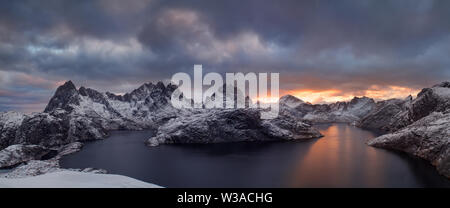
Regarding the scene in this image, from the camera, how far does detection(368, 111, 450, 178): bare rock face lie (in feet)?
196

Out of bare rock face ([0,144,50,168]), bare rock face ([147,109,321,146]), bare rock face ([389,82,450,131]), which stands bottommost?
bare rock face ([0,144,50,168])

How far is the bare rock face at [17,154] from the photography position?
8722 centimetres

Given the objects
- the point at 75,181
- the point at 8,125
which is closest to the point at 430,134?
the point at 75,181

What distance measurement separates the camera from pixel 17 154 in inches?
3620

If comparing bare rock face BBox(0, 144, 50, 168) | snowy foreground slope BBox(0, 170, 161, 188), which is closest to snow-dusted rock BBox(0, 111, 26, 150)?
bare rock face BBox(0, 144, 50, 168)

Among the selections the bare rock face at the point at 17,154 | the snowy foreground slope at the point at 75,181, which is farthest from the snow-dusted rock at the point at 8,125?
the snowy foreground slope at the point at 75,181

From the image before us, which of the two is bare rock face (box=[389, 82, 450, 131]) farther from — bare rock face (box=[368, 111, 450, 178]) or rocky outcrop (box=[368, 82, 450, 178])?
bare rock face (box=[368, 111, 450, 178])

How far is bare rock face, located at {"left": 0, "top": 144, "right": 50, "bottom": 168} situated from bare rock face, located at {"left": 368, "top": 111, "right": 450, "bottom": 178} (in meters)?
131

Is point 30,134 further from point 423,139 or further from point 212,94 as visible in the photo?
point 423,139

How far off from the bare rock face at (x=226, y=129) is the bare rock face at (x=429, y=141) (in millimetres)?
49763

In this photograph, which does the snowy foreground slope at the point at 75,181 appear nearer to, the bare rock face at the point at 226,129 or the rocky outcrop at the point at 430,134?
the rocky outcrop at the point at 430,134

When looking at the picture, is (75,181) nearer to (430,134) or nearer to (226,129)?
(430,134)

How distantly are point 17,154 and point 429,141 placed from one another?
141 meters
